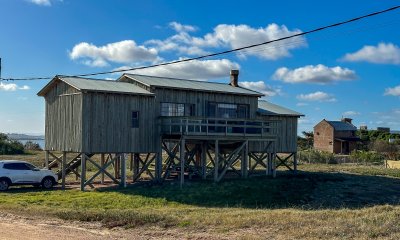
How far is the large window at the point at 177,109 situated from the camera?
106 ft

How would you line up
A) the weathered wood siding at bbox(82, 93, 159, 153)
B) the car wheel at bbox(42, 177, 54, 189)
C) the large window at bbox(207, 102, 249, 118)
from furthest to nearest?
the large window at bbox(207, 102, 249, 118) → the car wheel at bbox(42, 177, 54, 189) → the weathered wood siding at bbox(82, 93, 159, 153)

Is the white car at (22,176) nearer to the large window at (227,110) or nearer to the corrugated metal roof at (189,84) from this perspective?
the corrugated metal roof at (189,84)

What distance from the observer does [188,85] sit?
34.2 m

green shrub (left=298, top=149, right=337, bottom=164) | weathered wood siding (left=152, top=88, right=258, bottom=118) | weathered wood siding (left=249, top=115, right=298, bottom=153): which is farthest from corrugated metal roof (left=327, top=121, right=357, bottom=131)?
weathered wood siding (left=152, top=88, right=258, bottom=118)

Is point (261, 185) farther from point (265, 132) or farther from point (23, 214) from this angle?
point (23, 214)

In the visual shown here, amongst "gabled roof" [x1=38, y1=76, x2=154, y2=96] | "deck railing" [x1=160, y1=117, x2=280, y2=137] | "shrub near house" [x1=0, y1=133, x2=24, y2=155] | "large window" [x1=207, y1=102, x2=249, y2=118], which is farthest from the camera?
"shrub near house" [x1=0, y1=133, x2=24, y2=155]

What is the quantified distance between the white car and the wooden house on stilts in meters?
0.90

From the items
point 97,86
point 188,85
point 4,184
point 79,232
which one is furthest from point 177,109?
point 79,232

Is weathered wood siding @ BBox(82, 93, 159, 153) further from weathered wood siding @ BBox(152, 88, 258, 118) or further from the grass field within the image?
the grass field

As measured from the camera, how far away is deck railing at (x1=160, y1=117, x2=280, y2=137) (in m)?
30.8

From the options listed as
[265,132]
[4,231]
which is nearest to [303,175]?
[265,132]

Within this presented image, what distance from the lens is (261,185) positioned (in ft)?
102

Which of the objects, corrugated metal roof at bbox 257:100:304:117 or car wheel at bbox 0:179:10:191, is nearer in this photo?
car wheel at bbox 0:179:10:191

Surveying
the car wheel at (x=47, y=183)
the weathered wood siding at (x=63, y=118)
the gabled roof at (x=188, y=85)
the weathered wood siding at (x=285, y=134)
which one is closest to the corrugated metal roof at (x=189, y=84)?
the gabled roof at (x=188, y=85)
